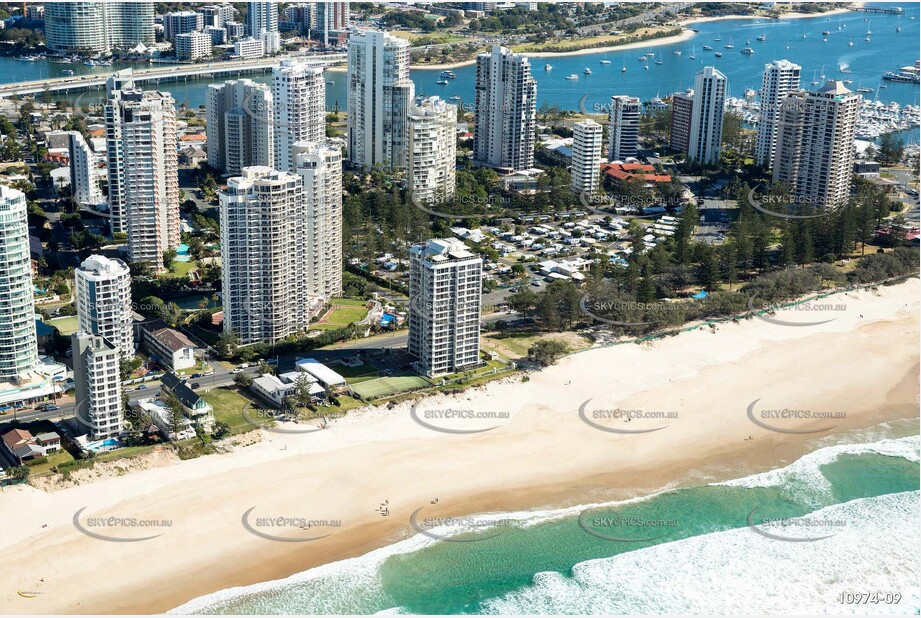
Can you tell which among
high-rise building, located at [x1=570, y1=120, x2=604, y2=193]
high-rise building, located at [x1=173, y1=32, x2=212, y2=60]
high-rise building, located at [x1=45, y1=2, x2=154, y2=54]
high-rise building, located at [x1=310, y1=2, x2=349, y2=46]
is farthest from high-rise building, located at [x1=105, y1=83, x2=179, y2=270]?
high-rise building, located at [x1=310, y1=2, x2=349, y2=46]

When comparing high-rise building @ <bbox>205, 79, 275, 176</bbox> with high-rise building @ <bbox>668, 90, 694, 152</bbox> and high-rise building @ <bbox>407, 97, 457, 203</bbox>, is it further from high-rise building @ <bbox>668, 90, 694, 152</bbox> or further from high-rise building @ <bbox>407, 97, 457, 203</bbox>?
high-rise building @ <bbox>668, 90, 694, 152</bbox>

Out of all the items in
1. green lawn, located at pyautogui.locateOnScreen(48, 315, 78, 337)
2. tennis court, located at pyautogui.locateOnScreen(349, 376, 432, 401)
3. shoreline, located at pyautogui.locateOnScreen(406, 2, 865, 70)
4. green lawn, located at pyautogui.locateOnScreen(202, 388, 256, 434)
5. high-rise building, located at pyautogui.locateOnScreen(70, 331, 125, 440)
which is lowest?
green lawn, located at pyautogui.locateOnScreen(202, 388, 256, 434)

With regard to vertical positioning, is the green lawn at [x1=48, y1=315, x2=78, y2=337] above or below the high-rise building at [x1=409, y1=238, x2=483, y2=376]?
below

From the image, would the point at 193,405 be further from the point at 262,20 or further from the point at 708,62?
the point at 708,62

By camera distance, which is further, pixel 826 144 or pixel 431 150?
pixel 826 144

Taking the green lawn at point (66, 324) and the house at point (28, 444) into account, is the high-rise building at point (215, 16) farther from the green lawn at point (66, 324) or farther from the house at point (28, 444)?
the house at point (28, 444)

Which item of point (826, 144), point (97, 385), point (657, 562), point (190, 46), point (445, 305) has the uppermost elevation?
point (190, 46)

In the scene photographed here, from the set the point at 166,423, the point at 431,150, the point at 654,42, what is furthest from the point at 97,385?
the point at 654,42
